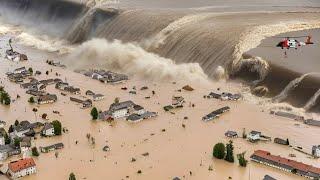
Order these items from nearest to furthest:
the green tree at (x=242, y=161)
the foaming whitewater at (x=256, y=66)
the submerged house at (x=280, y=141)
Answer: the green tree at (x=242, y=161) < the submerged house at (x=280, y=141) < the foaming whitewater at (x=256, y=66)

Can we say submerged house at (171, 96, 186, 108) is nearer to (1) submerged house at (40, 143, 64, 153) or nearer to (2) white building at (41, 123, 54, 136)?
(2) white building at (41, 123, 54, 136)

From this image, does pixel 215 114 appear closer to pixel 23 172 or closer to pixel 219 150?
pixel 219 150

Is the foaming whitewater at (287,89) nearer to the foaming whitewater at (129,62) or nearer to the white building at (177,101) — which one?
the white building at (177,101)

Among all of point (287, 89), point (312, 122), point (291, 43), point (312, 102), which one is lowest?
point (312, 122)

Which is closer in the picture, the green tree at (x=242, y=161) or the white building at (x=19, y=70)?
the green tree at (x=242, y=161)

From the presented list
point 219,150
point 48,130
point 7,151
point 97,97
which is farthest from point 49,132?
point 219,150

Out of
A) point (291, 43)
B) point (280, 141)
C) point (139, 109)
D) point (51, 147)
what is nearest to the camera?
point (280, 141)

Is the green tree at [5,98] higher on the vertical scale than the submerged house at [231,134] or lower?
higher

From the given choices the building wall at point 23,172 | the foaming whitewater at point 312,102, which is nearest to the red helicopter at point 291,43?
the foaming whitewater at point 312,102
